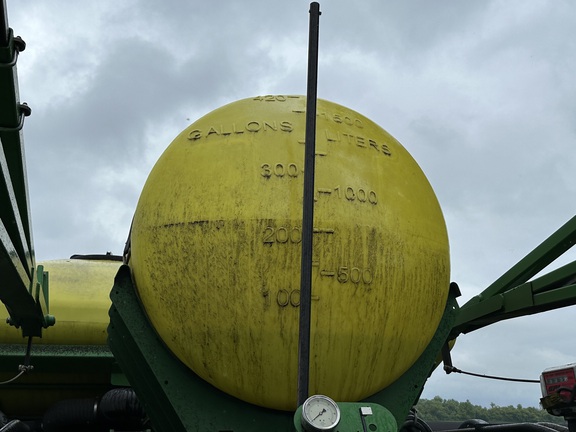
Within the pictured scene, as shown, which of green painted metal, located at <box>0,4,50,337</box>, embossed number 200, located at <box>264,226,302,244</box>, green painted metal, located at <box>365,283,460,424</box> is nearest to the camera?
green painted metal, located at <box>0,4,50,337</box>

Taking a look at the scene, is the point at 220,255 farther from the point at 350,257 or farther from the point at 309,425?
the point at 309,425

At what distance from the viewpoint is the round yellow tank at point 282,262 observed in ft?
9.67

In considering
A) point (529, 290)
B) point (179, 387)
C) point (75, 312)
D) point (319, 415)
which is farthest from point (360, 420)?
point (75, 312)

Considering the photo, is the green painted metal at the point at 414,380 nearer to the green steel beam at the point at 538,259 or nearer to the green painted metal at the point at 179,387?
the green painted metal at the point at 179,387

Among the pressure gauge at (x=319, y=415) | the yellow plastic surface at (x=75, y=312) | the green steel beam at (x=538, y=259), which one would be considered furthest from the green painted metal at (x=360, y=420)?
the yellow plastic surface at (x=75, y=312)

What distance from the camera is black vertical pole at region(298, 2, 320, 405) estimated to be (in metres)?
2.31

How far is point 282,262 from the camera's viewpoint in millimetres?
2932

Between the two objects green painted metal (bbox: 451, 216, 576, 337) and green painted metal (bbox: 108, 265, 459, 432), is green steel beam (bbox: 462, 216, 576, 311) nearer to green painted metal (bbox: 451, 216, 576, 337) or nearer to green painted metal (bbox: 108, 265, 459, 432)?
green painted metal (bbox: 451, 216, 576, 337)

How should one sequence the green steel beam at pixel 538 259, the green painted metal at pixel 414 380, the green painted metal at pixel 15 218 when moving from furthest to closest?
the green steel beam at pixel 538 259, the green painted metal at pixel 414 380, the green painted metal at pixel 15 218

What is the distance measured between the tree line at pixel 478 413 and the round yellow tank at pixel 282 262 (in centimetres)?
195

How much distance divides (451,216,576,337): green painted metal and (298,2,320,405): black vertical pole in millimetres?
2118

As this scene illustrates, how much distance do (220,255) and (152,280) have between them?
1.34 feet

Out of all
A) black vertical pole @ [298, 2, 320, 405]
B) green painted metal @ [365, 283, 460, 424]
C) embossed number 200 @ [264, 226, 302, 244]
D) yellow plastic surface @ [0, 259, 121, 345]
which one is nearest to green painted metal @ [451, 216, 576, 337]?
green painted metal @ [365, 283, 460, 424]

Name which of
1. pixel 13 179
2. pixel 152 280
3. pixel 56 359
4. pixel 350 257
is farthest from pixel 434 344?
pixel 56 359
